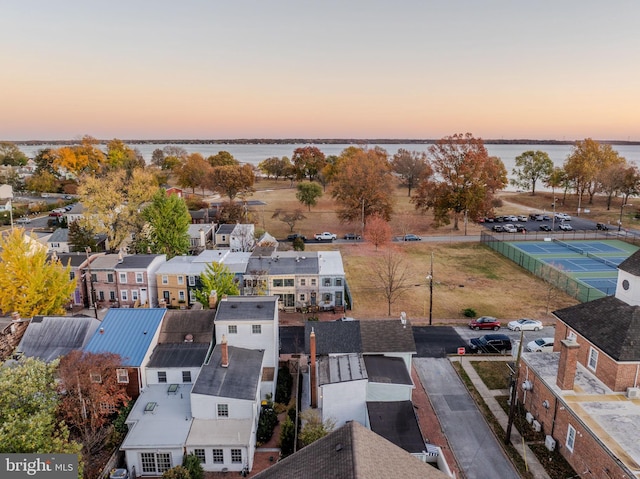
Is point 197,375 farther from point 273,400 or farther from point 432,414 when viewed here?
point 432,414

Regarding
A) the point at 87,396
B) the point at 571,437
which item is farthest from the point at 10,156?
the point at 571,437

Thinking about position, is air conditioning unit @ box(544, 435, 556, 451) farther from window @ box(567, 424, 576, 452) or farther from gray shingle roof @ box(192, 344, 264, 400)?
gray shingle roof @ box(192, 344, 264, 400)

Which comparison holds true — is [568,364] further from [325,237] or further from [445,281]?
[325,237]

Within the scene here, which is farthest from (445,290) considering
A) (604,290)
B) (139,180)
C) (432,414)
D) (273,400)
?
(139,180)

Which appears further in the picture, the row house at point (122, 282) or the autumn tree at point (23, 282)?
the row house at point (122, 282)

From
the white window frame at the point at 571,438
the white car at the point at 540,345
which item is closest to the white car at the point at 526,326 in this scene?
the white car at the point at 540,345

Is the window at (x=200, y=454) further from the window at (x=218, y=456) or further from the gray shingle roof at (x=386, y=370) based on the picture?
the gray shingle roof at (x=386, y=370)
